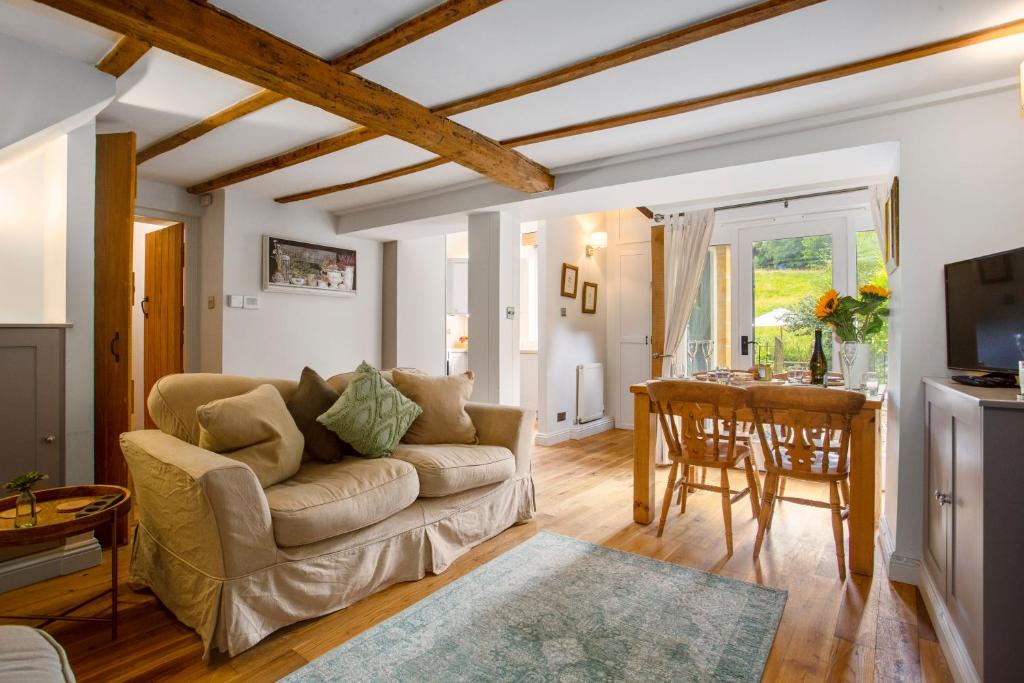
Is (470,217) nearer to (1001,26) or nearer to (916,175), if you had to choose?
(916,175)

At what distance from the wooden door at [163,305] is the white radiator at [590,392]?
3.75 meters

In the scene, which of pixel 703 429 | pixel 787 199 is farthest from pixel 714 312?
pixel 703 429

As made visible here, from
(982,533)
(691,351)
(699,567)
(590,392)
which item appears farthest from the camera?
(590,392)

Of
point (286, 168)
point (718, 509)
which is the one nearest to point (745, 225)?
point (718, 509)

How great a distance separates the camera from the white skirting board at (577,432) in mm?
5359

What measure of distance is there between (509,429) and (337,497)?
118cm

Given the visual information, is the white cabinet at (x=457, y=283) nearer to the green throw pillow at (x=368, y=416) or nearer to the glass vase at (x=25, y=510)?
the green throw pillow at (x=368, y=416)

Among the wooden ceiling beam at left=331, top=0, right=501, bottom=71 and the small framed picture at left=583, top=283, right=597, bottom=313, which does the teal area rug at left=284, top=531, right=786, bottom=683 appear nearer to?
the wooden ceiling beam at left=331, top=0, right=501, bottom=71

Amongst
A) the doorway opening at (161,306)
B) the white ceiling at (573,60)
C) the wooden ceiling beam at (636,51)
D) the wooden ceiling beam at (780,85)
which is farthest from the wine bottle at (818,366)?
the doorway opening at (161,306)

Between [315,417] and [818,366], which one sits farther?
[818,366]

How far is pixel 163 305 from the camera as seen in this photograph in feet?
15.5

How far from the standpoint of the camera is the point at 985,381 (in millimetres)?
1958

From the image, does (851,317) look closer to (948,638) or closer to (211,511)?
A: (948,638)

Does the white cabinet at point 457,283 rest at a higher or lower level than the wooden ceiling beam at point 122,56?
lower
